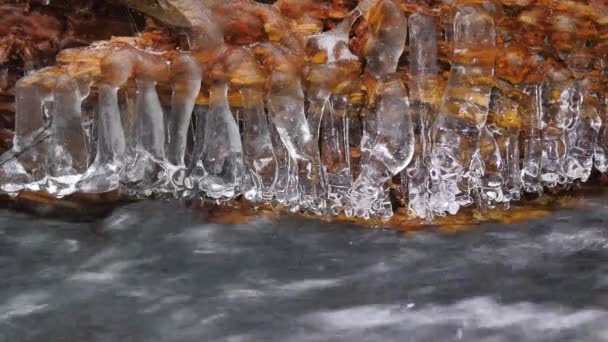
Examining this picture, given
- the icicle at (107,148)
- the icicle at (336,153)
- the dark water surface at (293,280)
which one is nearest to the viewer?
the dark water surface at (293,280)

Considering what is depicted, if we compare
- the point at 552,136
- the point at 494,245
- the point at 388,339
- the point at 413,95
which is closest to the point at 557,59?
the point at 552,136

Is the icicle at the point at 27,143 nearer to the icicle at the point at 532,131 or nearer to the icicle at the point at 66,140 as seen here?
the icicle at the point at 66,140

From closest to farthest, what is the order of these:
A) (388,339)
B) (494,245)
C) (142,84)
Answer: (388,339) → (142,84) → (494,245)

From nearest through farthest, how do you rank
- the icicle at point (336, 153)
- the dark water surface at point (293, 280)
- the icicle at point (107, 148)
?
the dark water surface at point (293, 280)
the icicle at point (107, 148)
the icicle at point (336, 153)

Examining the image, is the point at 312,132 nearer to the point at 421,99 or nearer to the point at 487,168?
the point at 421,99

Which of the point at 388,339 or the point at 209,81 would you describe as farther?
the point at 209,81

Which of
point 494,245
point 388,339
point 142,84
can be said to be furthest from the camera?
point 494,245

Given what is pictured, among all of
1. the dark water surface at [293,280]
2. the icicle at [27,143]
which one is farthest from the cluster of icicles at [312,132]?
the dark water surface at [293,280]

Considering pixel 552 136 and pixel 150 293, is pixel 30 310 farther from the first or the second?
pixel 552 136
